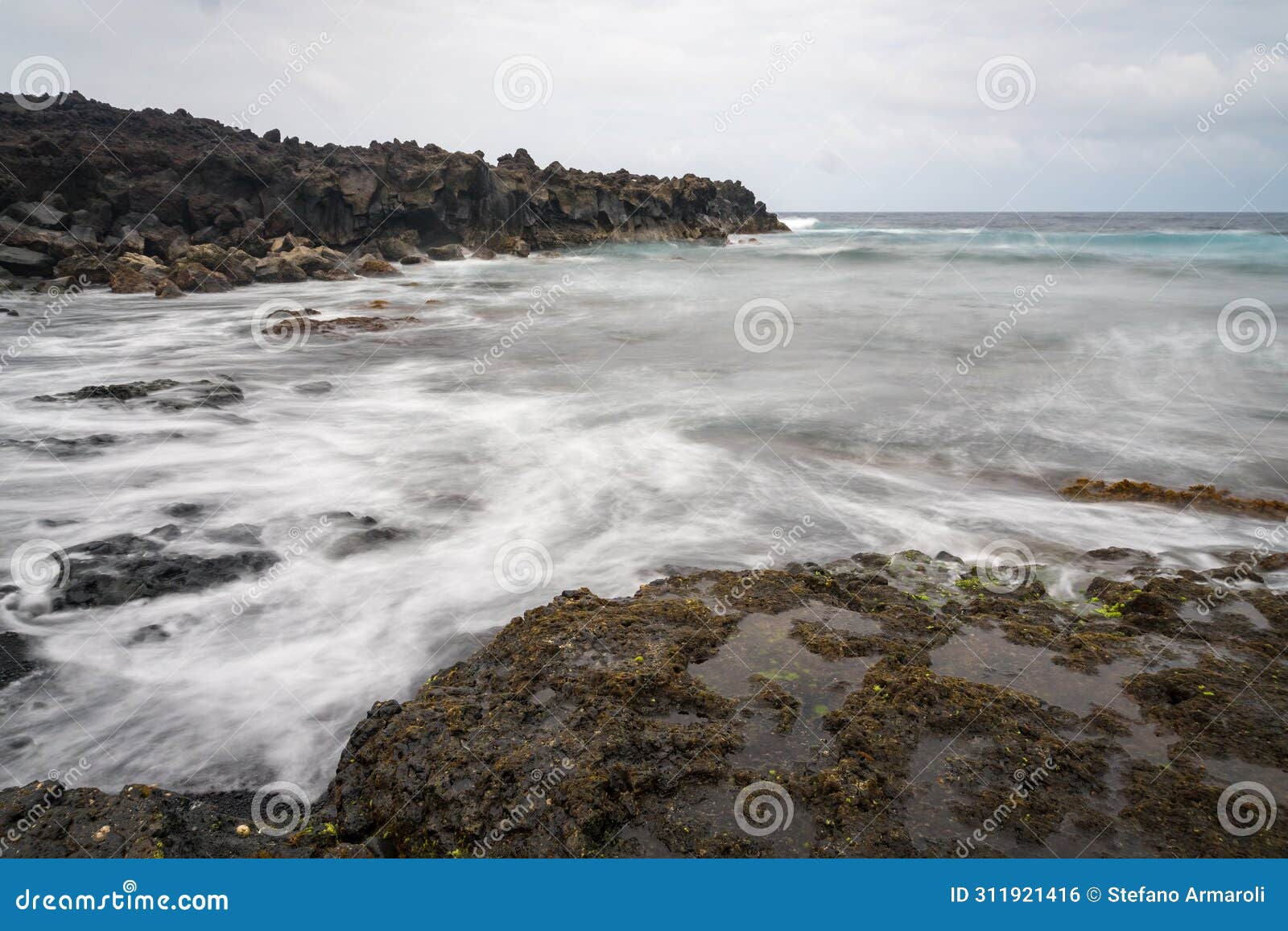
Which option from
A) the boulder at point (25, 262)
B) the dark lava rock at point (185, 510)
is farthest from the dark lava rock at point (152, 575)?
the boulder at point (25, 262)

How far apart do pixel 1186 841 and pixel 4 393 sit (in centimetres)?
1445

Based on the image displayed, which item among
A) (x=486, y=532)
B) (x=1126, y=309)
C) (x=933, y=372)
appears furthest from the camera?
(x=1126, y=309)

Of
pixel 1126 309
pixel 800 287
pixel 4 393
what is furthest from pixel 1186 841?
pixel 800 287

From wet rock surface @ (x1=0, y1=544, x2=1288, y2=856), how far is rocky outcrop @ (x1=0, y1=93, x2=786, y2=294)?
23460 mm

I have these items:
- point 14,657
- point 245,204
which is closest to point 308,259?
point 245,204

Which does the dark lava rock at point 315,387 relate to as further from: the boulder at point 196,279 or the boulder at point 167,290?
the boulder at point 196,279

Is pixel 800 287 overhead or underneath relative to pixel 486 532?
overhead

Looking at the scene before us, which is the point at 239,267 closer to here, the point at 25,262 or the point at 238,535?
the point at 25,262

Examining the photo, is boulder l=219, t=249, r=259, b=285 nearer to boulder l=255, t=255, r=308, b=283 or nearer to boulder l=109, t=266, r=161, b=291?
boulder l=255, t=255, r=308, b=283

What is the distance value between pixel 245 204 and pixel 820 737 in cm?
3662

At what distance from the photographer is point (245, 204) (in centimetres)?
3212

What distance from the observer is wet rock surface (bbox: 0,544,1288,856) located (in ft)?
9.50

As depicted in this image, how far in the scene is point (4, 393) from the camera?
10.8 meters

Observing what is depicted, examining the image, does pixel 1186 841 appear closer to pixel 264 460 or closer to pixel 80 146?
pixel 264 460
